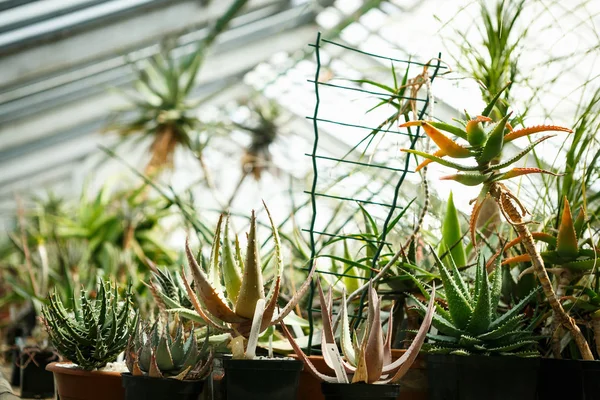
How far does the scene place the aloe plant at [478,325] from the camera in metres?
1.13

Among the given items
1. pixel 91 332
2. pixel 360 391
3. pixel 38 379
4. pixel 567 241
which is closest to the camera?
pixel 360 391

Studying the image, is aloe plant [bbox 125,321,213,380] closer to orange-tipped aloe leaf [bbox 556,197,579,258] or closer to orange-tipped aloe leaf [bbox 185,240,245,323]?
orange-tipped aloe leaf [bbox 185,240,245,323]

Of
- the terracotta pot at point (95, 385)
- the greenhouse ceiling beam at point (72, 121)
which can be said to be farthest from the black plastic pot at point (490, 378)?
the greenhouse ceiling beam at point (72, 121)

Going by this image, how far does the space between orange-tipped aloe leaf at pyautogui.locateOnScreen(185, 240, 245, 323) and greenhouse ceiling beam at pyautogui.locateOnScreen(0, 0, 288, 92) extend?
168 inches

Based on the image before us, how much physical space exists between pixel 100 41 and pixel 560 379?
4769mm

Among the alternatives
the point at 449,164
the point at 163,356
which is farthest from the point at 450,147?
the point at 163,356

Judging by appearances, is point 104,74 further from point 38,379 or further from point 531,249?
point 531,249

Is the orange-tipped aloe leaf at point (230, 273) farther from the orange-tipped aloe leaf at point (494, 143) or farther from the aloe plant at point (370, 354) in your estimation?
the orange-tipped aloe leaf at point (494, 143)

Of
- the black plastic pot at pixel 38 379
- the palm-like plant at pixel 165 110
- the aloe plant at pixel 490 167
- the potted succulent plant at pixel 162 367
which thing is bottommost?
the black plastic pot at pixel 38 379

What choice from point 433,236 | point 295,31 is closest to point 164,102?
point 295,31

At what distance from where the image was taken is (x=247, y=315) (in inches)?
45.1

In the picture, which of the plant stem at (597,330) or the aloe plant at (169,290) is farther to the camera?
the aloe plant at (169,290)

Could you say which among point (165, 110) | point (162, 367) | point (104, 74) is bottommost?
point (162, 367)

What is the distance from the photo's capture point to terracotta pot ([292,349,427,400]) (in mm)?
1271
